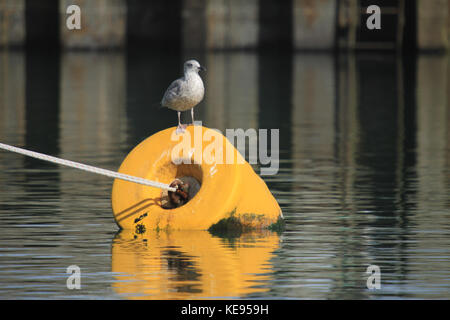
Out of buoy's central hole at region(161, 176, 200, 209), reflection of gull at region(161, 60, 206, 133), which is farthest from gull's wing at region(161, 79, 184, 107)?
buoy's central hole at region(161, 176, 200, 209)

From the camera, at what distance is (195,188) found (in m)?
10.4

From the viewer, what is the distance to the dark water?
8.45 m

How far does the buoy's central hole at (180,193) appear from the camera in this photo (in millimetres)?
10336

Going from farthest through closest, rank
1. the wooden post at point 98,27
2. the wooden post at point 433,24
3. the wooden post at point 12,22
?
the wooden post at point 12,22 → the wooden post at point 98,27 → the wooden post at point 433,24

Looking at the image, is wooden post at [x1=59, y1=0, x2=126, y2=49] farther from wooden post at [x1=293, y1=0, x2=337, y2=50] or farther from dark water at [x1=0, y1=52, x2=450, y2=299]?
dark water at [x1=0, y1=52, x2=450, y2=299]

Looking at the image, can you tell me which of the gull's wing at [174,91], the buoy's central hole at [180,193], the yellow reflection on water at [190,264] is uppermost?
the gull's wing at [174,91]

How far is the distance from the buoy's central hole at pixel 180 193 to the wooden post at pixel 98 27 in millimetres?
29934

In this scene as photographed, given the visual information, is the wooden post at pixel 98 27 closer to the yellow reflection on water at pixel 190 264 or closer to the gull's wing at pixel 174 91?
the gull's wing at pixel 174 91

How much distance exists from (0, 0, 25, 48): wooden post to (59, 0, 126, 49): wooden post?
1524mm

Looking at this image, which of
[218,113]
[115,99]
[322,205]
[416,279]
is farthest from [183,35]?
[416,279]

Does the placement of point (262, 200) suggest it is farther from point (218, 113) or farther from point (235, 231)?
point (218, 113)

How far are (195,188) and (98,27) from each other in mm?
30790

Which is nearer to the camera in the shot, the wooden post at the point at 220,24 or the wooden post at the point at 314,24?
the wooden post at the point at 314,24

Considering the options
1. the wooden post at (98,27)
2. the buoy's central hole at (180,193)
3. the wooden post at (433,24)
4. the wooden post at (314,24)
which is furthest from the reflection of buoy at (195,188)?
the wooden post at (98,27)
